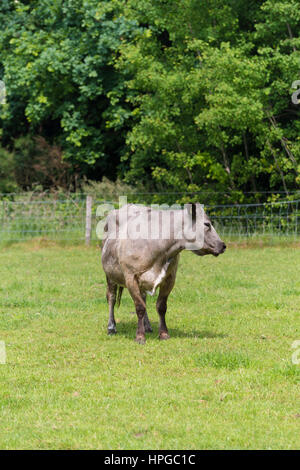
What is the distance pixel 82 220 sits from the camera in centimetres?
2109

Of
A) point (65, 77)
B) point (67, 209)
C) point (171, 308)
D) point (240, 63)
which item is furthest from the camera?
point (65, 77)

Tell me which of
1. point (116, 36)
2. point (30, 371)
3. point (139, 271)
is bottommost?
point (30, 371)

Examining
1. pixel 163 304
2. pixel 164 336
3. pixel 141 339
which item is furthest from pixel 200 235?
pixel 141 339

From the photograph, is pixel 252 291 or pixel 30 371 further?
pixel 252 291

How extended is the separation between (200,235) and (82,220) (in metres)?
12.8

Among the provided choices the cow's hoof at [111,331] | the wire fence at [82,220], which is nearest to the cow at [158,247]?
the cow's hoof at [111,331]

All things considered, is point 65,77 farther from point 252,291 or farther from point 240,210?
point 252,291

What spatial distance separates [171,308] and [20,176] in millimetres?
16494

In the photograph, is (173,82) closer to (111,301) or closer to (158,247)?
(111,301)

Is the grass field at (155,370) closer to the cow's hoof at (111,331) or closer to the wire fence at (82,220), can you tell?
the cow's hoof at (111,331)

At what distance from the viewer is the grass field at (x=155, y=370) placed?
553 cm

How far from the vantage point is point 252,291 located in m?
12.2

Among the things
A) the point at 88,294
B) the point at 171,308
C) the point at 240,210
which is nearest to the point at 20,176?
the point at 240,210

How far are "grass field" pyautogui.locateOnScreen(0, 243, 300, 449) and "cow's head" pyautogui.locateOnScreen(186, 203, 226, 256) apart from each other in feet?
3.83
